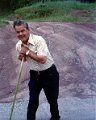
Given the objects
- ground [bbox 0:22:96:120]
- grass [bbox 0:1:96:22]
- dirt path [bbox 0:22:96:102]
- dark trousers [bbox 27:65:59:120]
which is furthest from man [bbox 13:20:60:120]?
grass [bbox 0:1:96:22]

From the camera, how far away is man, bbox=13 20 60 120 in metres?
5.15

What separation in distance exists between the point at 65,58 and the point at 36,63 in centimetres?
428

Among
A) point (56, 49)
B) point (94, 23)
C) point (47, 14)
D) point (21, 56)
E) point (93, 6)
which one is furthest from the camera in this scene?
point (93, 6)

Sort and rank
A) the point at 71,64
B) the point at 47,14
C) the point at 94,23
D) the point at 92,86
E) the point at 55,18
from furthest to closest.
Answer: the point at 47,14, the point at 55,18, the point at 94,23, the point at 71,64, the point at 92,86

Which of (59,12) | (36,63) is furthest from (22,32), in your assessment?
(59,12)

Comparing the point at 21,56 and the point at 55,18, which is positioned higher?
the point at 21,56

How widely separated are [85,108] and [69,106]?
28cm

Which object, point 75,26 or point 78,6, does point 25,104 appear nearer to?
point 75,26

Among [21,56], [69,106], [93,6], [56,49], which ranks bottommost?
[93,6]

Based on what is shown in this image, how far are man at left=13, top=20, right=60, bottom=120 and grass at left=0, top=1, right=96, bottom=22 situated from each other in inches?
324

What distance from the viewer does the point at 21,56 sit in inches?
204

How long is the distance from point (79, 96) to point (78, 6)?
9.34 metres

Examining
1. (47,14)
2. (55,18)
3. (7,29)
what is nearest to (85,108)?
(7,29)

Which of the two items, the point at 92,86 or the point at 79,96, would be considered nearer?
the point at 79,96
